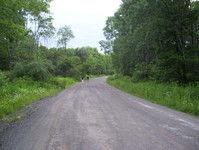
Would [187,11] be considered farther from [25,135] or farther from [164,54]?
[25,135]

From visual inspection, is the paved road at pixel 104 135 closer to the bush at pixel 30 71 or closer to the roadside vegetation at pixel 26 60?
the roadside vegetation at pixel 26 60

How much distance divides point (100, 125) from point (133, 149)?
1960mm

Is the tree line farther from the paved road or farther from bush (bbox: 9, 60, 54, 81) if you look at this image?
the paved road

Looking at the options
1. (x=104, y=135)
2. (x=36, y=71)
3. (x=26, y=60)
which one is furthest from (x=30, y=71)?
(x=104, y=135)

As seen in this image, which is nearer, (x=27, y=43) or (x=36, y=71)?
(x=36, y=71)

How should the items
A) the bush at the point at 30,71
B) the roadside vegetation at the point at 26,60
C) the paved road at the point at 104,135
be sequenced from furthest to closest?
the bush at the point at 30,71 → the roadside vegetation at the point at 26,60 → the paved road at the point at 104,135

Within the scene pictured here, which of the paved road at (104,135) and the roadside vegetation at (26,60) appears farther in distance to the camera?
the roadside vegetation at (26,60)

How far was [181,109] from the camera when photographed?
8.18m

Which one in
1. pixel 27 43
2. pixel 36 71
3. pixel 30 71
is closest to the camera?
pixel 30 71

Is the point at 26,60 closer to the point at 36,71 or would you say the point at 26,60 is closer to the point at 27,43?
the point at 27,43

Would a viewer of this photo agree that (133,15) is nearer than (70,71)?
Yes

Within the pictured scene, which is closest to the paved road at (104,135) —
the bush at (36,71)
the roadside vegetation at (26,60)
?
the roadside vegetation at (26,60)

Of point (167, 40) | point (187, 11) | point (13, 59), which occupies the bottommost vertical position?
point (13, 59)

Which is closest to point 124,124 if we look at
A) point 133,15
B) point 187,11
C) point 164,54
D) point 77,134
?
point 77,134
